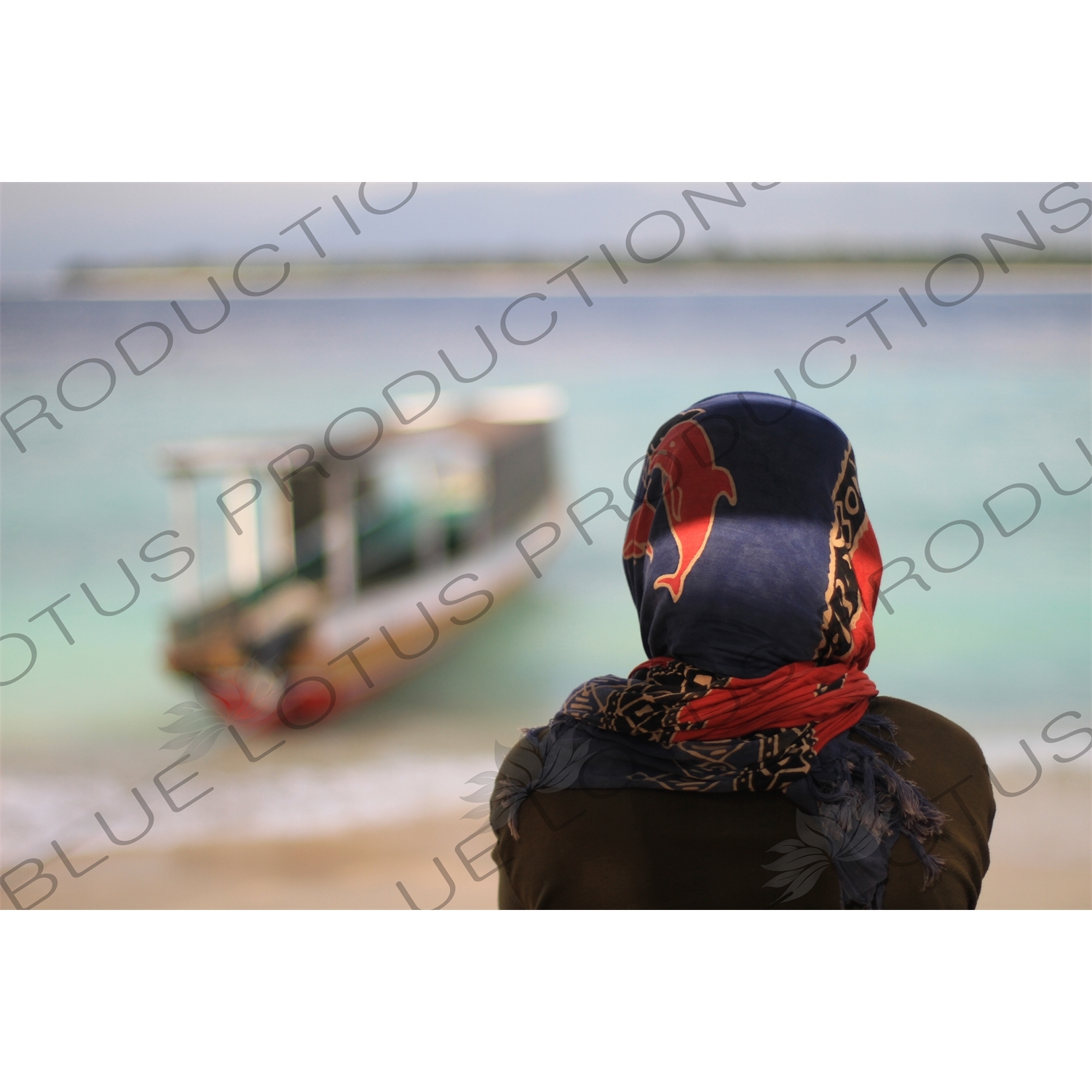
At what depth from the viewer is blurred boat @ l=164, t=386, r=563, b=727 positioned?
4887mm

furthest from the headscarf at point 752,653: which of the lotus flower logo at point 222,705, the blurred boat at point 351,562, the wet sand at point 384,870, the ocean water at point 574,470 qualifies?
the lotus flower logo at point 222,705

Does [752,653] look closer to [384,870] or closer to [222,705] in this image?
[384,870]

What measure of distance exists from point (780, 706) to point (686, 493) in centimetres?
24

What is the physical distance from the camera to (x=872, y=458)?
1241 cm

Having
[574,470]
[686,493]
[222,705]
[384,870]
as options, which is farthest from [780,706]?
[574,470]

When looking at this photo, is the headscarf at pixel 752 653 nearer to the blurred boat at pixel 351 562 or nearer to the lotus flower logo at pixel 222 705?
the blurred boat at pixel 351 562

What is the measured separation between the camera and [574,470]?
44.9ft

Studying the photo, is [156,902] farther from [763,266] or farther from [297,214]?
[763,266]

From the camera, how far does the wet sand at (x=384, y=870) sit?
3.33 m

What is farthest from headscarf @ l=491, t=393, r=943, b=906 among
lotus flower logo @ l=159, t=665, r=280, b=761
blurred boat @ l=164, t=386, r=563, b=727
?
lotus flower logo @ l=159, t=665, r=280, b=761

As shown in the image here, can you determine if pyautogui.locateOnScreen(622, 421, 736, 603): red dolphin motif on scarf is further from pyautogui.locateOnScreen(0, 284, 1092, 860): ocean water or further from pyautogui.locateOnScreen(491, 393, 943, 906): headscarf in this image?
pyautogui.locateOnScreen(0, 284, 1092, 860): ocean water

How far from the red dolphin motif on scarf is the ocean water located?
4214 mm

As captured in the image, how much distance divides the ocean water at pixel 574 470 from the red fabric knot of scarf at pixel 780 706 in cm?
426

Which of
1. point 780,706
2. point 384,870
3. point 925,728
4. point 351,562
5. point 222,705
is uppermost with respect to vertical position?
point 351,562
